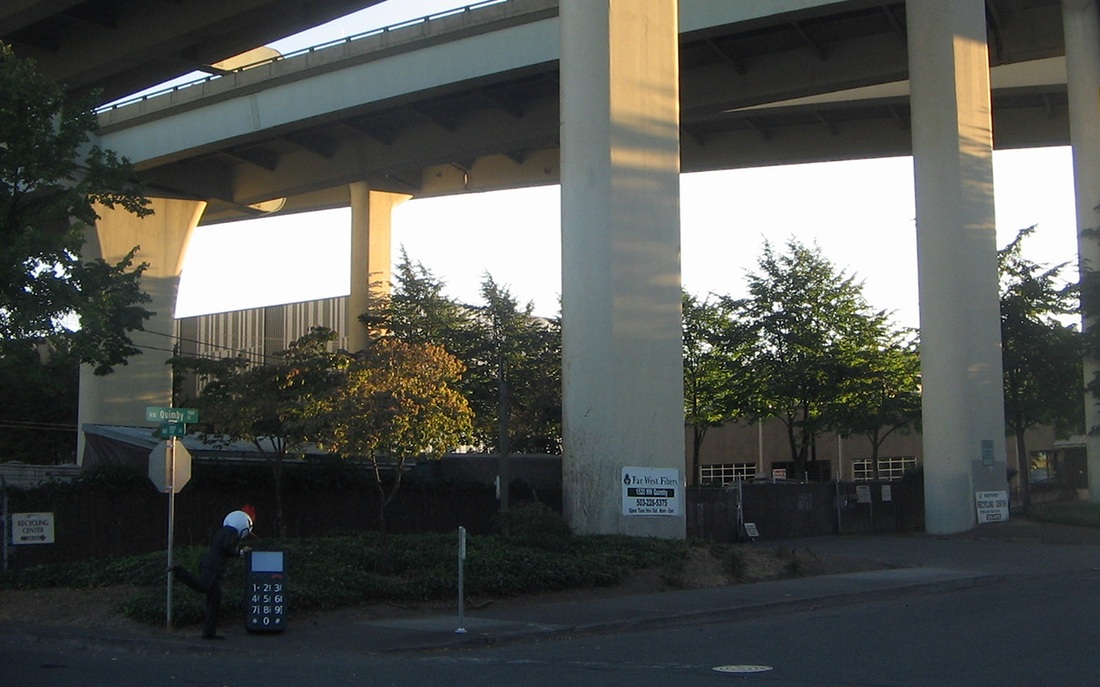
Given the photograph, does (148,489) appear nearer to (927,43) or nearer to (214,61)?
(214,61)

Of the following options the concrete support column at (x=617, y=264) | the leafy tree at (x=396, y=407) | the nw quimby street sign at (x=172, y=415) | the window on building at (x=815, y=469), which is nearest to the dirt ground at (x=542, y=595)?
the nw quimby street sign at (x=172, y=415)

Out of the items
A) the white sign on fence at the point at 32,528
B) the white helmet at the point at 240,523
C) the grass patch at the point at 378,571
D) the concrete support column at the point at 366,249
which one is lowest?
the grass patch at the point at 378,571

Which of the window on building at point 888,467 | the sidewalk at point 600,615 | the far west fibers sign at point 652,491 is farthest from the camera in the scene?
the window on building at point 888,467

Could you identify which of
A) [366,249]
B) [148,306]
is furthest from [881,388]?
[148,306]

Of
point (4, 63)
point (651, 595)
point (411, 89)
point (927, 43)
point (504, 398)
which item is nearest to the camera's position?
point (651, 595)

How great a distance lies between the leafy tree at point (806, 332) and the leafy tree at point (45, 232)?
1059 inches

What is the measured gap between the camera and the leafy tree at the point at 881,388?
144 ft

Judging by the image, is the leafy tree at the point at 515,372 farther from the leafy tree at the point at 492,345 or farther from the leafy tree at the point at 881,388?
the leafy tree at the point at 881,388

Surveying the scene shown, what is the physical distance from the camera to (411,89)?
3938 cm

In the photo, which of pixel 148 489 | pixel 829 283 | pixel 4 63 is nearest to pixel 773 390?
pixel 829 283

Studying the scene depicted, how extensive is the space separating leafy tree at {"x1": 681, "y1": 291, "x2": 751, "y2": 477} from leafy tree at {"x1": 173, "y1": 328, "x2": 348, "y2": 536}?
22.3 m

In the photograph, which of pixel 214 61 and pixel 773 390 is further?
pixel 773 390

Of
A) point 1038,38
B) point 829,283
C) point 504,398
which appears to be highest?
point 1038,38

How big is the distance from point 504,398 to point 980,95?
1916 cm
